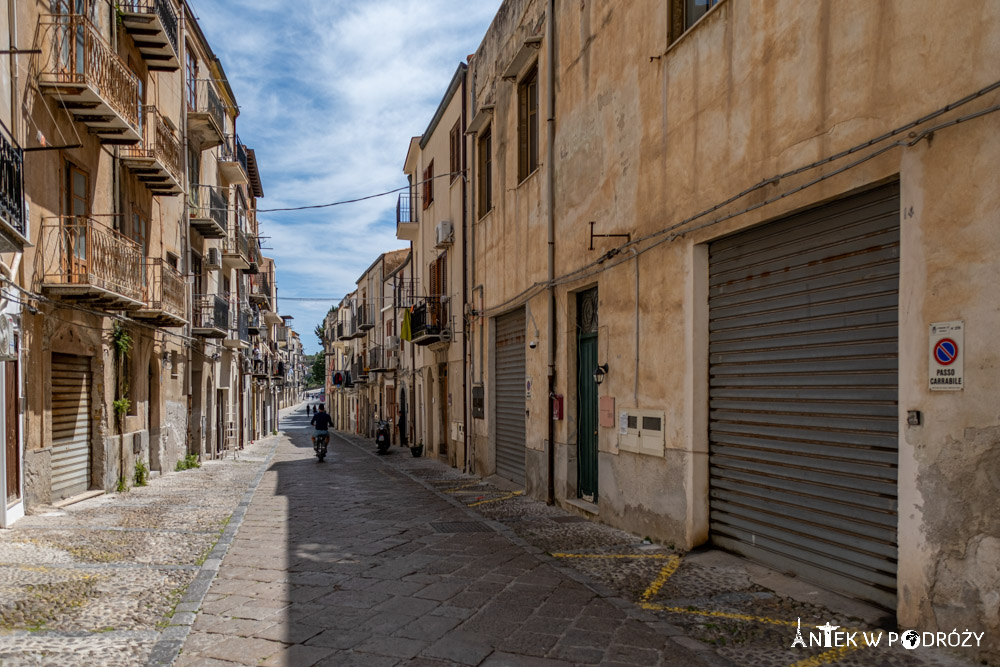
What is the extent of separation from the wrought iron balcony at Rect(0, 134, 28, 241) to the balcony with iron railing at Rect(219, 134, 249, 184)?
1579 cm

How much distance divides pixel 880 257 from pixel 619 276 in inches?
150

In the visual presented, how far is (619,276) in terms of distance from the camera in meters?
8.71

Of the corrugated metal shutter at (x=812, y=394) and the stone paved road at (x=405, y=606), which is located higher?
the corrugated metal shutter at (x=812, y=394)

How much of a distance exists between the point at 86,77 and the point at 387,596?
8.76m

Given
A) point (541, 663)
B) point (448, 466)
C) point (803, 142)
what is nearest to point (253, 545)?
point (541, 663)

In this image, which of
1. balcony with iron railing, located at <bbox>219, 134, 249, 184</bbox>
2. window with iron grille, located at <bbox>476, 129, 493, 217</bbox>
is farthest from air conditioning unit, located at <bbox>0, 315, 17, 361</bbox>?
balcony with iron railing, located at <bbox>219, 134, 249, 184</bbox>

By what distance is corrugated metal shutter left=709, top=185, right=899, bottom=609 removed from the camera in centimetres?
507

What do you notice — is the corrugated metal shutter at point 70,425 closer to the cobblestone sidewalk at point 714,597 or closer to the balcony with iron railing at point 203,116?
the cobblestone sidewalk at point 714,597

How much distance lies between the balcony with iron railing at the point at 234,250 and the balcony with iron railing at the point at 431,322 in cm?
744

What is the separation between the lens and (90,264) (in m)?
11.1

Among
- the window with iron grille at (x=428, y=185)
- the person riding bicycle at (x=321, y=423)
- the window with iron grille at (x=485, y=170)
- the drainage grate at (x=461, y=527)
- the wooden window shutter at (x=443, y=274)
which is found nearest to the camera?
the drainage grate at (x=461, y=527)

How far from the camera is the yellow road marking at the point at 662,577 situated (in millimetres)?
5801

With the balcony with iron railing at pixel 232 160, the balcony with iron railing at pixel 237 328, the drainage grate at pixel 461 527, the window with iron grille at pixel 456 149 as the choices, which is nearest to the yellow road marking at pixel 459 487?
the drainage grate at pixel 461 527

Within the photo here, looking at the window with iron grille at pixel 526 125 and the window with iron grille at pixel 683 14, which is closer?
the window with iron grille at pixel 683 14
